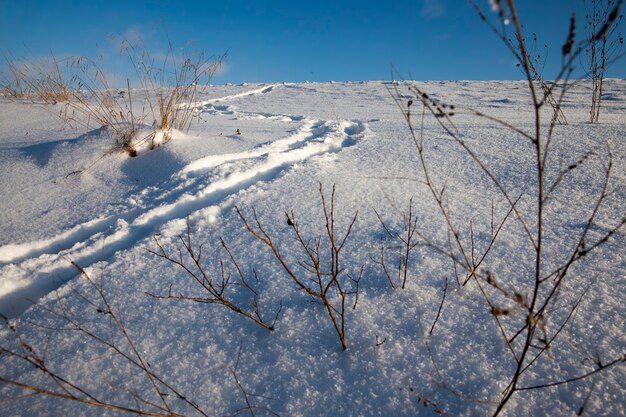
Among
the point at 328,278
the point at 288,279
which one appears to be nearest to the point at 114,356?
the point at 288,279

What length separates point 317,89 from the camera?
6359 mm

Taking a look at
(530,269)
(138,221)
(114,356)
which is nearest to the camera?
(114,356)

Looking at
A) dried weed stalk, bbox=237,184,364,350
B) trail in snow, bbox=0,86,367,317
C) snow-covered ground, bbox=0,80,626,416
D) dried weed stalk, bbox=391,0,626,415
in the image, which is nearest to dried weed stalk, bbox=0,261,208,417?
snow-covered ground, bbox=0,80,626,416

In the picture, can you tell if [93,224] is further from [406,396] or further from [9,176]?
[406,396]

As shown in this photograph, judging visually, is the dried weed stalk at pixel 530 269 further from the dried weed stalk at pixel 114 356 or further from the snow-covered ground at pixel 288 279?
the dried weed stalk at pixel 114 356

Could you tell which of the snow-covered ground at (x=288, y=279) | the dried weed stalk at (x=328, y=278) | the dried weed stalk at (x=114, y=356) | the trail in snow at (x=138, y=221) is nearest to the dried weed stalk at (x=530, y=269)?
the snow-covered ground at (x=288, y=279)

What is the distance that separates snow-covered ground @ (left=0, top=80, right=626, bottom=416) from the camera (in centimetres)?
72

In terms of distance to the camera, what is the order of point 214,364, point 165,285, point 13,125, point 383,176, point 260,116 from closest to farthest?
point 214,364 → point 165,285 → point 383,176 → point 13,125 → point 260,116

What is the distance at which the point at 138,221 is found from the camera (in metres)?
1.47

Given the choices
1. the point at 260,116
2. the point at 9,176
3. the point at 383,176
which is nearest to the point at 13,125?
the point at 9,176

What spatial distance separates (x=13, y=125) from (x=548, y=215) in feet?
13.0

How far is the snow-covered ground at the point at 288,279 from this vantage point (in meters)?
0.72

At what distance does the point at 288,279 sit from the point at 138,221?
832mm

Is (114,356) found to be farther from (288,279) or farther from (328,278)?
(328,278)
